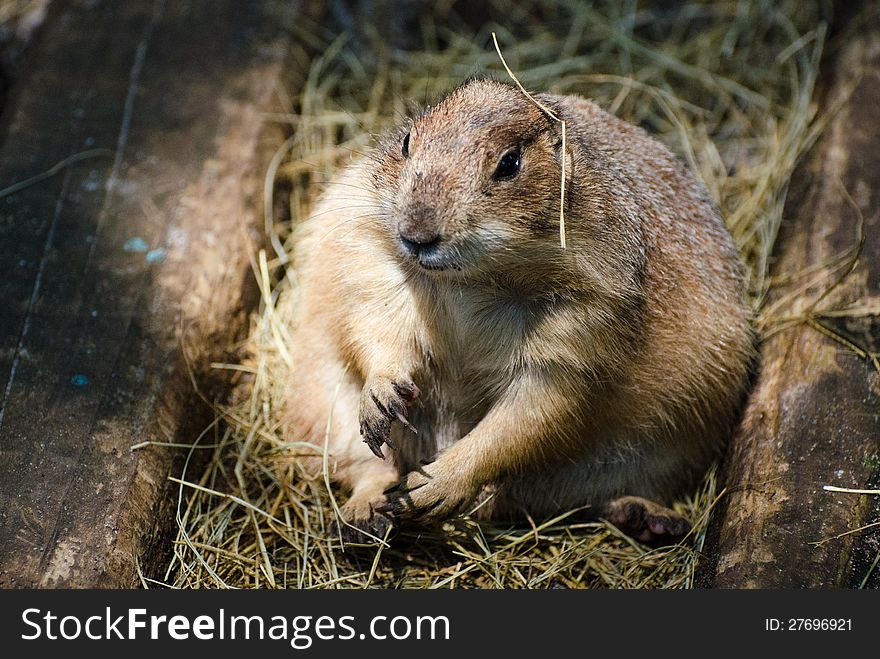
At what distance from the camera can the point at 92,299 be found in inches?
180

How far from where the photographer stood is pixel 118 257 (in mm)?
4754

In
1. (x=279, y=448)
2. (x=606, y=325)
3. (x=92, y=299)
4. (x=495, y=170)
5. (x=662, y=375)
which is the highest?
(x=495, y=170)

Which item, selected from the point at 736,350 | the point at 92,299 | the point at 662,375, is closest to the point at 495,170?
the point at 662,375

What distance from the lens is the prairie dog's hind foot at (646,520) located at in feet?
15.0

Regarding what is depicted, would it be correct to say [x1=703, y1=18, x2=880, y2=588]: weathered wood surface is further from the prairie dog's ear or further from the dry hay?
the prairie dog's ear

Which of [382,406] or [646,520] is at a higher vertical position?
[382,406]

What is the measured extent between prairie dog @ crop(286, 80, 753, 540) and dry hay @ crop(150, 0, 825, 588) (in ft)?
0.65

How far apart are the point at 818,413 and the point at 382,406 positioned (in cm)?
194

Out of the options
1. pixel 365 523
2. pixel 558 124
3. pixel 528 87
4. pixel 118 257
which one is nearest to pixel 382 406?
pixel 365 523

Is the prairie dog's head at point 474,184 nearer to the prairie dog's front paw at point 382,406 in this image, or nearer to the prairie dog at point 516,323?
the prairie dog at point 516,323

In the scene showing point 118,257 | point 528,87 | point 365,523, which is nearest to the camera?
point 365,523

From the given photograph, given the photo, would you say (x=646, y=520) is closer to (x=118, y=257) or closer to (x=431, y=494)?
(x=431, y=494)

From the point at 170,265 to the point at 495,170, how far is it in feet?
6.21

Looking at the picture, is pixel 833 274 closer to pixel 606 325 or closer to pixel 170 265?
pixel 606 325
